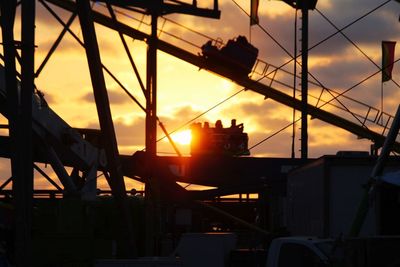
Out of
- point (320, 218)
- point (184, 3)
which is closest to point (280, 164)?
point (184, 3)

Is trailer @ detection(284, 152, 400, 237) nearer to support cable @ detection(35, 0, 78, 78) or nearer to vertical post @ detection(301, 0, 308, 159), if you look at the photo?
support cable @ detection(35, 0, 78, 78)

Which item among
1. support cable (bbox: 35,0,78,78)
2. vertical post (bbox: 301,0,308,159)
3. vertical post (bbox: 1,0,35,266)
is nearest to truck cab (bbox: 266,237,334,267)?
vertical post (bbox: 1,0,35,266)

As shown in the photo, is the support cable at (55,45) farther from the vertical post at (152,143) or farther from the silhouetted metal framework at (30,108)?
the vertical post at (152,143)

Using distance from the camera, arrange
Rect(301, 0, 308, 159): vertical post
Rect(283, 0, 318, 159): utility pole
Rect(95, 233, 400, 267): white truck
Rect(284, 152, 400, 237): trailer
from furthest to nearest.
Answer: Rect(301, 0, 308, 159): vertical post, Rect(283, 0, 318, 159): utility pole, Rect(284, 152, 400, 237): trailer, Rect(95, 233, 400, 267): white truck

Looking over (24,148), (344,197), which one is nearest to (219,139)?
(344,197)

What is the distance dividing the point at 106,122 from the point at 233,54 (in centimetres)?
1950

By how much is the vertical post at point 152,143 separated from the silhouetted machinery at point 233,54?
797 cm

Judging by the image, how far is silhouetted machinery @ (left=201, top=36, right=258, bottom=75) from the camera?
1684 inches

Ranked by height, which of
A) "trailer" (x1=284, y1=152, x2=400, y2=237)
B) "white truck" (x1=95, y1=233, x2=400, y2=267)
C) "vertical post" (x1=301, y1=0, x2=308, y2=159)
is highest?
"vertical post" (x1=301, y1=0, x2=308, y2=159)

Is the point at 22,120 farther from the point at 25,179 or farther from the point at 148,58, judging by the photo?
the point at 148,58

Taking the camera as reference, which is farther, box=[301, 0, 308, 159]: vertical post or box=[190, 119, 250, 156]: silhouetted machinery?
box=[190, 119, 250, 156]: silhouetted machinery

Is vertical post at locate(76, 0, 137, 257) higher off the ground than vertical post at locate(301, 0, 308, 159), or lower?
lower

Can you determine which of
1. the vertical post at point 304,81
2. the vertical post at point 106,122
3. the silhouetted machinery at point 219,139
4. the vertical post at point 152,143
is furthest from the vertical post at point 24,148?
the silhouetted machinery at point 219,139

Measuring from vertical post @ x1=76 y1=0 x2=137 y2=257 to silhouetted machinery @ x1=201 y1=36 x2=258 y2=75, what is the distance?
1840 centimetres
